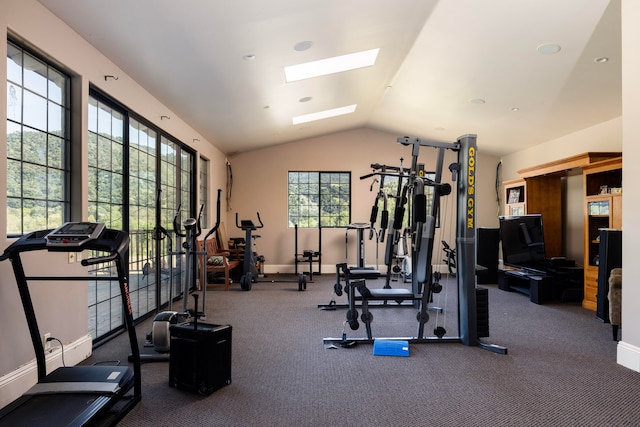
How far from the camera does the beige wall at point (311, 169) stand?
8719 mm

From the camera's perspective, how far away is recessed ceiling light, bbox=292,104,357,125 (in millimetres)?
6926

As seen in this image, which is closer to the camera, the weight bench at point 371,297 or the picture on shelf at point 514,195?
the weight bench at point 371,297

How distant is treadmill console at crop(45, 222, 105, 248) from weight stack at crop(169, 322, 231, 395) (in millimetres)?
911

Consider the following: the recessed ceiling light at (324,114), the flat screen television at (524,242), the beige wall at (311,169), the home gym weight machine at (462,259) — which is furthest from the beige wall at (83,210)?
the flat screen television at (524,242)

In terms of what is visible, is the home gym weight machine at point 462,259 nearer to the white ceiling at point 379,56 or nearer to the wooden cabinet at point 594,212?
the white ceiling at point 379,56

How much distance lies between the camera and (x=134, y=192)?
175 inches

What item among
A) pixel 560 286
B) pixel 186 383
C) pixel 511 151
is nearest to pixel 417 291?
pixel 560 286

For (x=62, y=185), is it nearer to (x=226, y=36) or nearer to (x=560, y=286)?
(x=226, y=36)

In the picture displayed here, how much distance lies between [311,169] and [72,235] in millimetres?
6807

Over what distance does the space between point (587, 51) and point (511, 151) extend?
14.3 ft

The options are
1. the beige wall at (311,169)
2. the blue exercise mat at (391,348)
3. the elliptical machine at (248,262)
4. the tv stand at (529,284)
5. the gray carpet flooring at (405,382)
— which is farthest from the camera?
the beige wall at (311,169)

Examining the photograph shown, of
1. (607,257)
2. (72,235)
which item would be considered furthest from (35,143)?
(607,257)

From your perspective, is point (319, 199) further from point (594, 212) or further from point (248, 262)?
point (594, 212)

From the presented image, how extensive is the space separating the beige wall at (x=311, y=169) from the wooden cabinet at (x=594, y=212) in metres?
3.45
